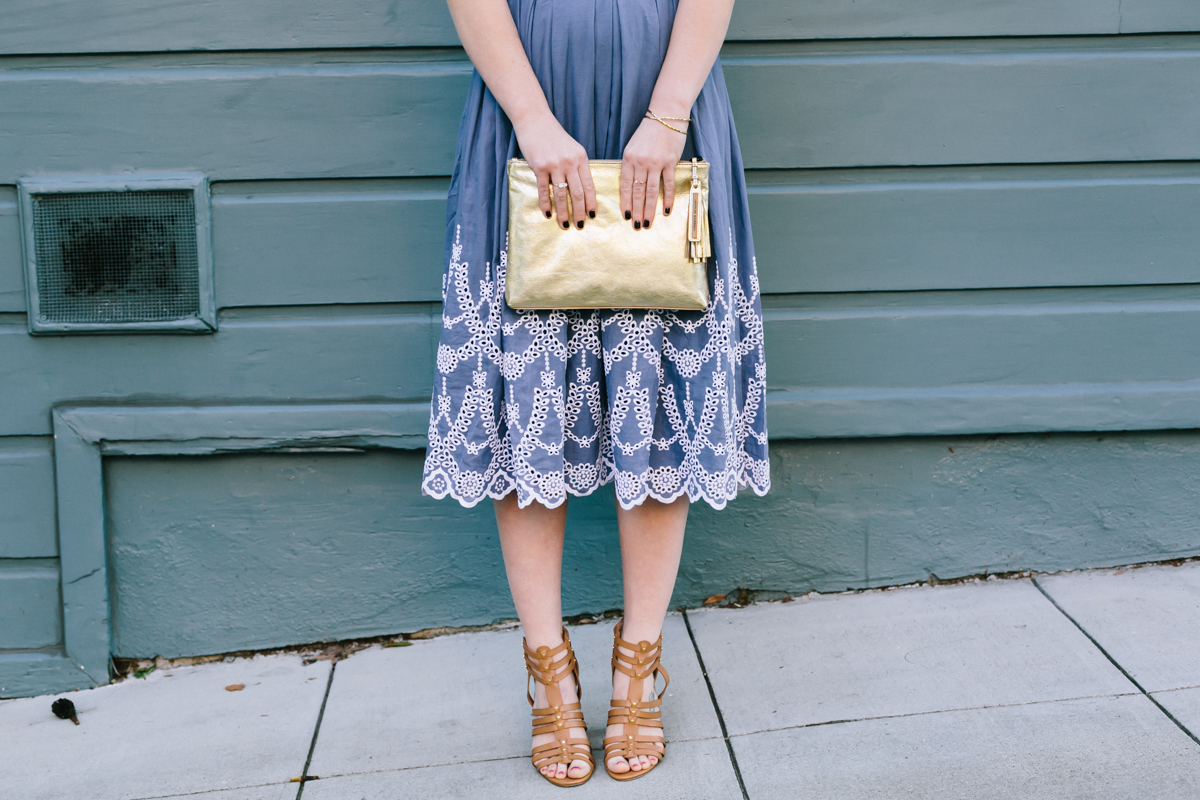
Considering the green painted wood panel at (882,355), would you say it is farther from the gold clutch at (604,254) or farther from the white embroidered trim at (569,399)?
the gold clutch at (604,254)

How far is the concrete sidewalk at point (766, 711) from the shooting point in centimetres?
187

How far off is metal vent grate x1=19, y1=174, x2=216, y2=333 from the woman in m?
0.81

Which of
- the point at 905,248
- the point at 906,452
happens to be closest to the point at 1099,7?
the point at 905,248

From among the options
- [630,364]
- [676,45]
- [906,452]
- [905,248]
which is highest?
[676,45]

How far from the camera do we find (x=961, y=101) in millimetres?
2371

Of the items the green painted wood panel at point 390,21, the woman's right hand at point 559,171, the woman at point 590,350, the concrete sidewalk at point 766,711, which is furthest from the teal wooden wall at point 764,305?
the woman's right hand at point 559,171

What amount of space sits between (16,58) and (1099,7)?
8.26ft

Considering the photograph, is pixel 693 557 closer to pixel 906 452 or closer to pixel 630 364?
pixel 906 452

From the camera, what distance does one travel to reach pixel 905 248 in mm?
2426

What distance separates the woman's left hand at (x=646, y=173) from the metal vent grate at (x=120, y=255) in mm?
1150

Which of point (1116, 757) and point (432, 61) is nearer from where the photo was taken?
point (1116, 757)

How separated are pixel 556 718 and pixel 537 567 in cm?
29

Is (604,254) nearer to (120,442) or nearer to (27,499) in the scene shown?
(120,442)

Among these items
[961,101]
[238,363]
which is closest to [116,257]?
[238,363]
